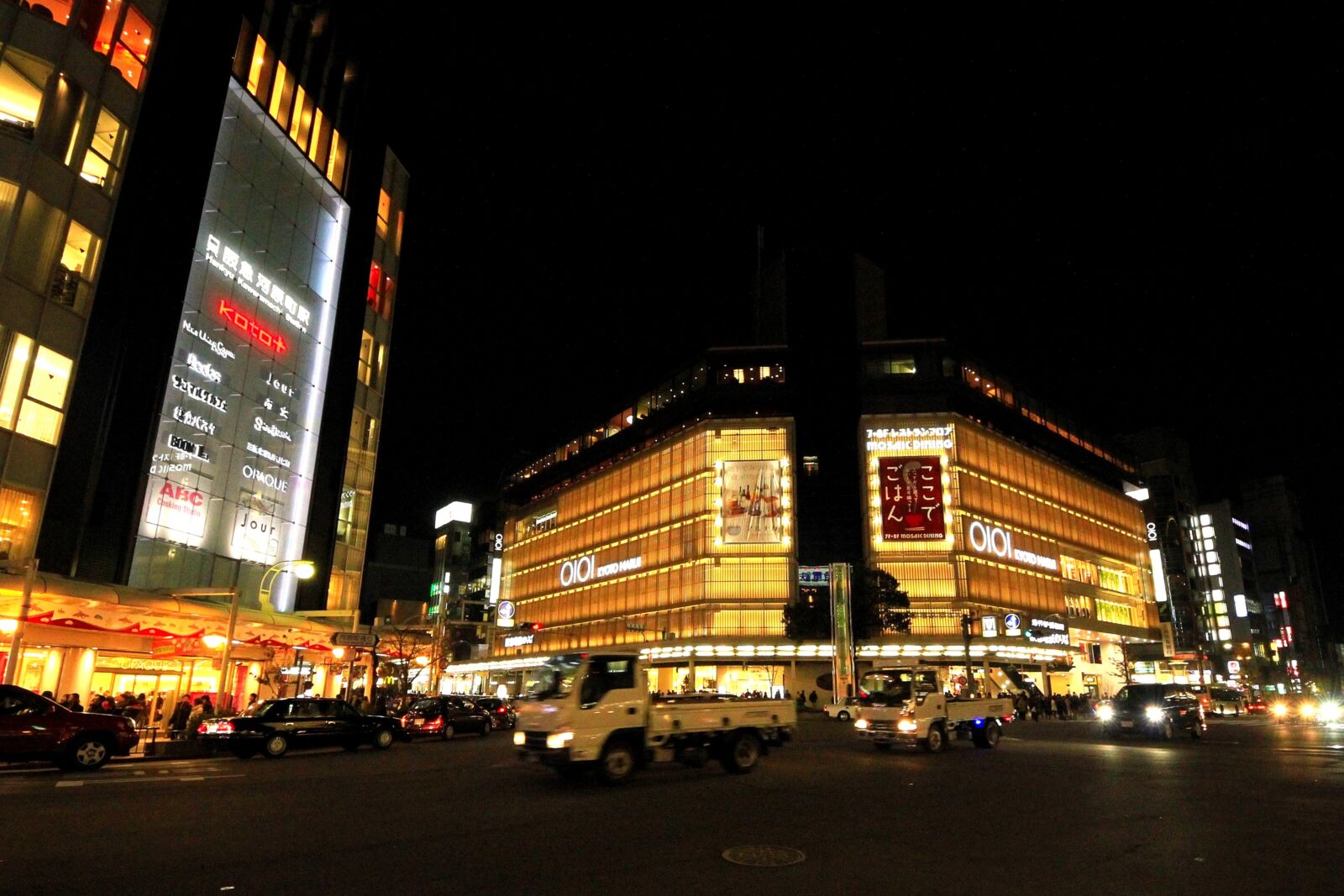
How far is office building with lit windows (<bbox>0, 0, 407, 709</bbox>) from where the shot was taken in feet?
77.6

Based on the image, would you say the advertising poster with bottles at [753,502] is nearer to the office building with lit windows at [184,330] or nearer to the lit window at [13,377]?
the office building with lit windows at [184,330]

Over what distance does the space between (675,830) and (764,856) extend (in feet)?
5.94

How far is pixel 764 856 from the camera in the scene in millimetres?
8070

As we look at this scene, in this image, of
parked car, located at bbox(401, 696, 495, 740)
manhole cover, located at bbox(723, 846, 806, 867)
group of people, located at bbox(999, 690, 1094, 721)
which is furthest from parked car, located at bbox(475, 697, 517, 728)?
group of people, located at bbox(999, 690, 1094, 721)

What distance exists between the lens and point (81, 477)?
24.5 metres

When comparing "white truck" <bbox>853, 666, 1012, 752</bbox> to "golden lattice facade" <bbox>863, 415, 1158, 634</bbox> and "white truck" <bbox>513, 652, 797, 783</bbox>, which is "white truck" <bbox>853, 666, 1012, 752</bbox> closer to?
"white truck" <bbox>513, 652, 797, 783</bbox>

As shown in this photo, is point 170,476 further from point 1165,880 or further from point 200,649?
point 1165,880

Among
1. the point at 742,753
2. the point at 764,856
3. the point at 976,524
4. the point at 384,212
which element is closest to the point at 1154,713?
the point at 742,753

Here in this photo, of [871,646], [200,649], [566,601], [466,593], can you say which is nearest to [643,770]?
[200,649]

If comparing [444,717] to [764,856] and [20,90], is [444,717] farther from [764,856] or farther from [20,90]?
[764,856]

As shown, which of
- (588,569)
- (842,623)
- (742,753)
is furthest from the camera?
(588,569)

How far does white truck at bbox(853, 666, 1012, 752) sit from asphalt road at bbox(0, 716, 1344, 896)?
4.77 meters

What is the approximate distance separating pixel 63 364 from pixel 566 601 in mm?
Result: 71703

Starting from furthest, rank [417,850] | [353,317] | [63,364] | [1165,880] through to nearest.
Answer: [353,317] → [63,364] → [417,850] → [1165,880]
